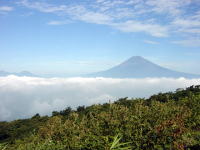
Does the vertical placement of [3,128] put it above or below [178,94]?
below

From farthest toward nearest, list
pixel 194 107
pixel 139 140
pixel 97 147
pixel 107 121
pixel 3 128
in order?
1. pixel 3 128
2. pixel 194 107
3. pixel 107 121
4. pixel 139 140
5. pixel 97 147

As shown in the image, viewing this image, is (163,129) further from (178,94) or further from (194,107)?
(178,94)

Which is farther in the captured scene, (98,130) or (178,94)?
(178,94)

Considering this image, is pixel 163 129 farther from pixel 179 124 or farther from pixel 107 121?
pixel 107 121

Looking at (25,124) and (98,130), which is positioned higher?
(98,130)

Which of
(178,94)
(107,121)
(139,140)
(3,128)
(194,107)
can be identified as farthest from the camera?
(3,128)

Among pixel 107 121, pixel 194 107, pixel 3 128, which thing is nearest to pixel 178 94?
pixel 194 107

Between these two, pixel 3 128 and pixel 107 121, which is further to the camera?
pixel 3 128

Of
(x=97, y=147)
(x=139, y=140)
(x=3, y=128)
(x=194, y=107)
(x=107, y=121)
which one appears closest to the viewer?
(x=97, y=147)

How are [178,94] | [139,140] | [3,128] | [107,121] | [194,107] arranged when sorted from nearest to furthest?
1. [139,140]
2. [107,121]
3. [194,107]
4. [178,94]
5. [3,128]

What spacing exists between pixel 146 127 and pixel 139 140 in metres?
0.54

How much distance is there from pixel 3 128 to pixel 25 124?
14.5 feet

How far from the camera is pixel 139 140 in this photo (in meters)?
8.95

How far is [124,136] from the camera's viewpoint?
9367mm
